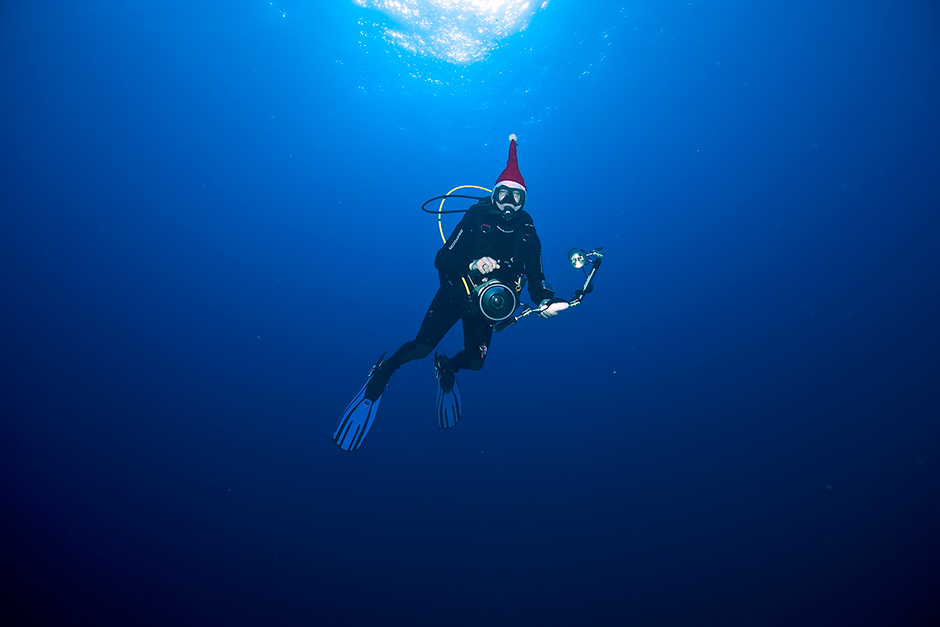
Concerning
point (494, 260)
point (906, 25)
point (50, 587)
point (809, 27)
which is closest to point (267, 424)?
point (50, 587)

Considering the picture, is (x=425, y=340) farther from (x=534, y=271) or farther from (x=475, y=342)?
(x=534, y=271)

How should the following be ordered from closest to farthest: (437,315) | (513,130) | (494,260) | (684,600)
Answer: (494,260) → (437,315) → (684,600) → (513,130)

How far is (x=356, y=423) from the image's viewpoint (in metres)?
3.99

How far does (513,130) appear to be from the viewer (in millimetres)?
11555

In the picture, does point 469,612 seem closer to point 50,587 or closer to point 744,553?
point 744,553

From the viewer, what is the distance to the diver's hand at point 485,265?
3.34 meters

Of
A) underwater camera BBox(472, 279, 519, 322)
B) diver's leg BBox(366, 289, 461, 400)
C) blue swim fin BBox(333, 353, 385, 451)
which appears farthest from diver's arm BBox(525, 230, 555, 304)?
blue swim fin BBox(333, 353, 385, 451)

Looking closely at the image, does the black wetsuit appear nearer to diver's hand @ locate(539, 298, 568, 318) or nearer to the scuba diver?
the scuba diver

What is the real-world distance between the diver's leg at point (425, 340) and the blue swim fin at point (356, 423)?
0.33ft

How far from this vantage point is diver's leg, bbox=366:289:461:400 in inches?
153

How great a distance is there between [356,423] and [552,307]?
2.60 meters

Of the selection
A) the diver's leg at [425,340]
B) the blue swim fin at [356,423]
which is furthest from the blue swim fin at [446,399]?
the blue swim fin at [356,423]

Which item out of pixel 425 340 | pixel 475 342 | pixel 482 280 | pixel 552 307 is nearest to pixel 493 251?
pixel 482 280

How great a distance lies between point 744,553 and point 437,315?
14.0 m
